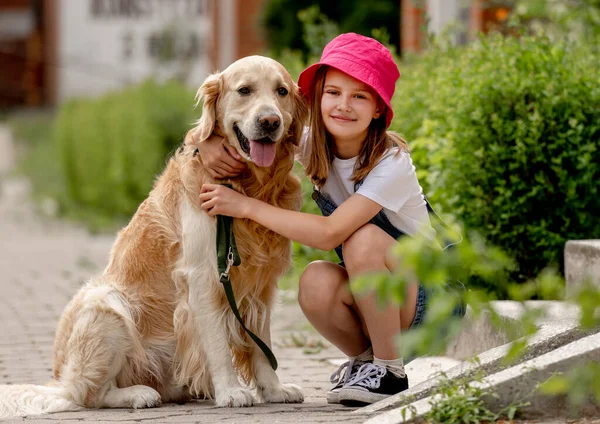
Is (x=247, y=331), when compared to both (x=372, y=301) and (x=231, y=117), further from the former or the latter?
(x=231, y=117)

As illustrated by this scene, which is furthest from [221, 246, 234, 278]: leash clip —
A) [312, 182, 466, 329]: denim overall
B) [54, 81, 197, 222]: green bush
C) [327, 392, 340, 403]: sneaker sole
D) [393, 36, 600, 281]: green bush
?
[54, 81, 197, 222]: green bush

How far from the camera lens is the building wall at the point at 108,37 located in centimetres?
3538

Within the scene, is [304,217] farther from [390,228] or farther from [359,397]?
[359,397]

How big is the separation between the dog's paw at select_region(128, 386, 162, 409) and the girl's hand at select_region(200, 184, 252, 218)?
2.71ft

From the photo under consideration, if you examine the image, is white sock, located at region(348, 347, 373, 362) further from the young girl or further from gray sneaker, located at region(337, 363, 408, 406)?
gray sneaker, located at region(337, 363, 408, 406)

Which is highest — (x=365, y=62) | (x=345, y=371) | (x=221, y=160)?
(x=365, y=62)

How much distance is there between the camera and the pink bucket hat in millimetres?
4180

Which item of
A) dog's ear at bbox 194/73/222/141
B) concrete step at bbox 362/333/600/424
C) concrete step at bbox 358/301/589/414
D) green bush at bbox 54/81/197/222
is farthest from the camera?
green bush at bbox 54/81/197/222

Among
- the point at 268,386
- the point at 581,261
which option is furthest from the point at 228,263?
the point at 581,261

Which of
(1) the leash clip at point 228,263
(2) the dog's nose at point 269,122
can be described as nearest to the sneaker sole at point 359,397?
(1) the leash clip at point 228,263

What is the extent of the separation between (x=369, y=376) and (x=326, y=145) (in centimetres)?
99

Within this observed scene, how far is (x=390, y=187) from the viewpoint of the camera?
416cm

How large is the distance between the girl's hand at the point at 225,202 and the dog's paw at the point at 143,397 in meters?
0.83

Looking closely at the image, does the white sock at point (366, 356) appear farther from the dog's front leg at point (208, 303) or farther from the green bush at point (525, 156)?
the green bush at point (525, 156)
